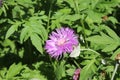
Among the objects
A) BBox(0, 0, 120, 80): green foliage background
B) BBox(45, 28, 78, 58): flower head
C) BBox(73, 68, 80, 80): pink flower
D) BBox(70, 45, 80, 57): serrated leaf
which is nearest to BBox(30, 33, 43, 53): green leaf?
BBox(0, 0, 120, 80): green foliage background

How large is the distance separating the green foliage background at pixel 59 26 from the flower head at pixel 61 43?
0.10 meters

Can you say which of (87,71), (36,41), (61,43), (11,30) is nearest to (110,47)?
(87,71)

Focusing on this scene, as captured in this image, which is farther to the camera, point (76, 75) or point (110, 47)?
point (76, 75)

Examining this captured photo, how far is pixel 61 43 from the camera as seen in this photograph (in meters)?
2.61

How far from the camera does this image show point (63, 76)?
2988 mm

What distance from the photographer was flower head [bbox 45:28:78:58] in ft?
8.33

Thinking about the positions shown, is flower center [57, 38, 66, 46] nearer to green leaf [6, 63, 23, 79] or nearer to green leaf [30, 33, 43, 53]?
green leaf [30, 33, 43, 53]

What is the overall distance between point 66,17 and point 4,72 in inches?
27.3

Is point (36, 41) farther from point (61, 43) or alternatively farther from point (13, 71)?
point (13, 71)

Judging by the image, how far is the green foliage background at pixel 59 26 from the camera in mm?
2768

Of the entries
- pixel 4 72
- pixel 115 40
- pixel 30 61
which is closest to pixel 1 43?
pixel 30 61

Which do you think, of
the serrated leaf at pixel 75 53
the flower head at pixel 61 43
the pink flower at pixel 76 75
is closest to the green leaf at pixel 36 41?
the flower head at pixel 61 43

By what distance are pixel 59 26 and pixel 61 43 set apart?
0.43m

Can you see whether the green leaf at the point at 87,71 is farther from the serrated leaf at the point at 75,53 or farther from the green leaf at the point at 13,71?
the green leaf at the point at 13,71
